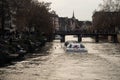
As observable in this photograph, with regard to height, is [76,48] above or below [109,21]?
below

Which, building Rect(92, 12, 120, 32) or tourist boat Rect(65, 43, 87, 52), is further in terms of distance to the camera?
building Rect(92, 12, 120, 32)

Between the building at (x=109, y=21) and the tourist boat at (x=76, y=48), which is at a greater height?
the building at (x=109, y=21)

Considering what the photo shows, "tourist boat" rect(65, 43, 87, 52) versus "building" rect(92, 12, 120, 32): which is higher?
"building" rect(92, 12, 120, 32)

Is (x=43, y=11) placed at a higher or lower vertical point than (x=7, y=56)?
higher

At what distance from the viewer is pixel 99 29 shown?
18438 cm

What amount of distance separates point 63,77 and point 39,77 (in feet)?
4.95

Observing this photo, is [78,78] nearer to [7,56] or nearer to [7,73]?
[7,73]

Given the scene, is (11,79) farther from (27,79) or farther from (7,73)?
(7,73)

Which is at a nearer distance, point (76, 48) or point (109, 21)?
point (76, 48)

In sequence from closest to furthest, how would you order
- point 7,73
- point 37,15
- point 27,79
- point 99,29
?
point 27,79 → point 7,73 → point 37,15 → point 99,29

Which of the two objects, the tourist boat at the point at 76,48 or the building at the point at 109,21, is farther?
the building at the point at 109,21

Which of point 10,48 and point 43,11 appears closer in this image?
point 10,48

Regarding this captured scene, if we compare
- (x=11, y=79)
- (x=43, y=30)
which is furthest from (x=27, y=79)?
(x=43, y=30)

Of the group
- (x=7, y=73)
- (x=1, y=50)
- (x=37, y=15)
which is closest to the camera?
(x=7, y=73)
